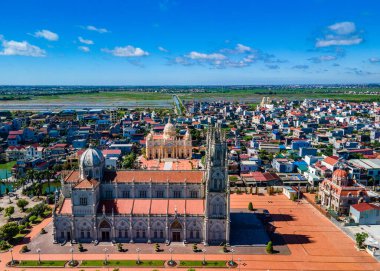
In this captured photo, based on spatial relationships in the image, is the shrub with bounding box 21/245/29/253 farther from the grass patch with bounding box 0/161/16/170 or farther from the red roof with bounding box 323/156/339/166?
the red roof with bounding box 323/156/339/166

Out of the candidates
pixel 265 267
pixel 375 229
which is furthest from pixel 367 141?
pixel 265 267

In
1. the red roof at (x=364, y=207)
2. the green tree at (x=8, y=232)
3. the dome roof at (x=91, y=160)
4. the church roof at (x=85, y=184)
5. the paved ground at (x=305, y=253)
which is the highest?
the dome roof at (x=91, y=160)

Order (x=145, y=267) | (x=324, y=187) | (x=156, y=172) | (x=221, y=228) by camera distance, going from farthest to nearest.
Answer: (x=324, y=187) < (x=156, y=172) < (x=221, y=228) < (x=145, y=267)

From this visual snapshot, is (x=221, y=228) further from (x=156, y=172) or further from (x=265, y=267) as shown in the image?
(x=156, y=172)

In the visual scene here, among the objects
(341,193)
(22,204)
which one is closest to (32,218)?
(22,204)

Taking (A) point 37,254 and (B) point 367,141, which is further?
(B) point 367,141

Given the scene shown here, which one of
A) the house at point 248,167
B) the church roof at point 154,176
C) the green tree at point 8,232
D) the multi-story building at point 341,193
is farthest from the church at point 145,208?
the house at point 248,167

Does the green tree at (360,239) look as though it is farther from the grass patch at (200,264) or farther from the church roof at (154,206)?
the church roof at (154,206)

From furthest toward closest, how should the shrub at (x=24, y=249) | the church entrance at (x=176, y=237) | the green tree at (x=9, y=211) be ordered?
the green tree at (x=9, y=211) → the church entrance at (x=176, y=237) → the shrub at (x=24, y=249)
